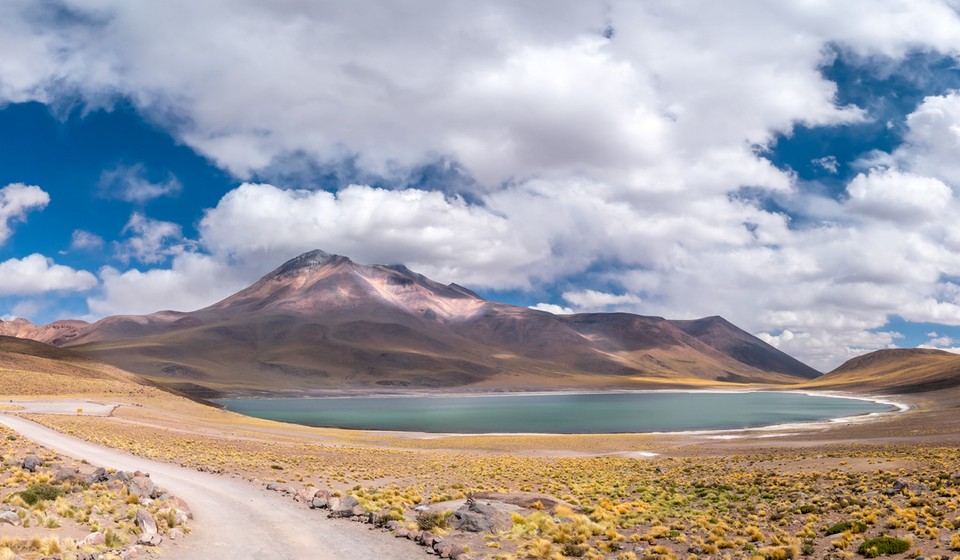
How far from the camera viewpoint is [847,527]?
1720 centimetres

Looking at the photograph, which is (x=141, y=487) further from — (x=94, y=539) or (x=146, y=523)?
(x=94, y=539)

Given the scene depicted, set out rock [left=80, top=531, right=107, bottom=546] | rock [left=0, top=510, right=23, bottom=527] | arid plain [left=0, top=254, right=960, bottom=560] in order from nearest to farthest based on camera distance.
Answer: rock [left=80, top=531, right=107, bottom=546], rock [left=0, top=510, right=23, bottom=527], arid plain [left=0, top=254, right=960, bottom=560]

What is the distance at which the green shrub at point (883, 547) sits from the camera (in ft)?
48.1

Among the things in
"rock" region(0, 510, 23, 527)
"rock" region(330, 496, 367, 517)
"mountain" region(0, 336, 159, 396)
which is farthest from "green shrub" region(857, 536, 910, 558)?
"mountain" region(0, 336, 159, 396)

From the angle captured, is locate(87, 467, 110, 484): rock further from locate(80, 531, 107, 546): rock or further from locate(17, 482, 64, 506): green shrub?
locate(80, 531, 107, 546): rock

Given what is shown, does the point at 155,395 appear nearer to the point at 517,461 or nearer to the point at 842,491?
the point at 517,461

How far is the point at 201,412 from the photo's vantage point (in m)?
85.0

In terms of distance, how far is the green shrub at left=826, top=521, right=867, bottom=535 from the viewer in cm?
1688

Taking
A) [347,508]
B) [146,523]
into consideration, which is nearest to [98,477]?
[146,523]

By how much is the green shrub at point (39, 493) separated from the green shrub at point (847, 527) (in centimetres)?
2296

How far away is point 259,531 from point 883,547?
54.4ft

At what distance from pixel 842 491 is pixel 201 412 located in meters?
81.9

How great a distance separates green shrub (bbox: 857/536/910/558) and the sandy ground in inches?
433

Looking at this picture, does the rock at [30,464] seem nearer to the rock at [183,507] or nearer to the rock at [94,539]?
the rock at [183,507]
